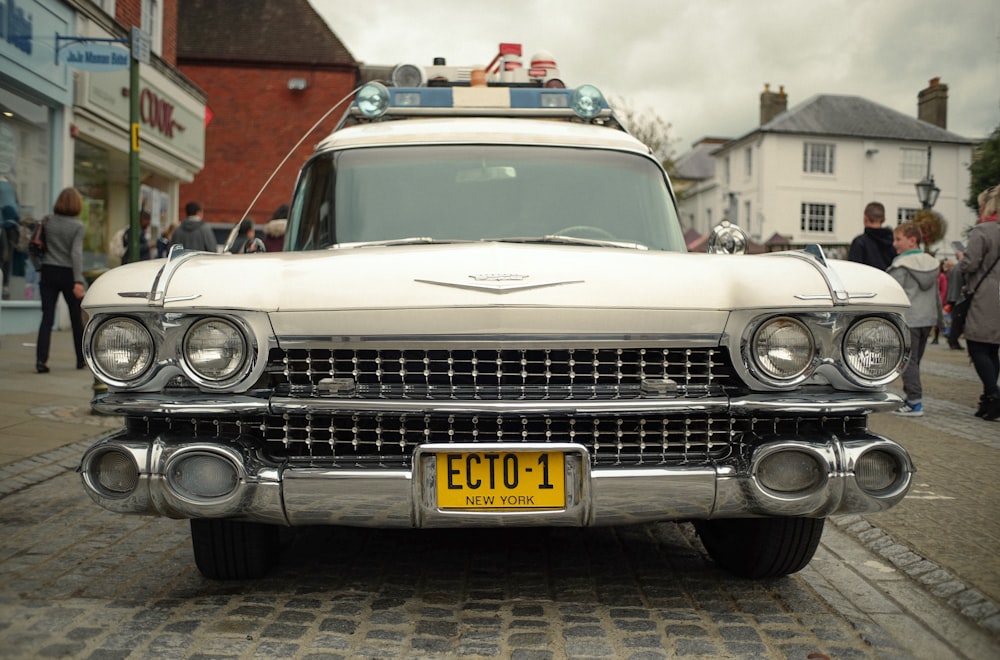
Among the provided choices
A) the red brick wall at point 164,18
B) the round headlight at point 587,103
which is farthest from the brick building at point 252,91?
the round headlight at point 587,103

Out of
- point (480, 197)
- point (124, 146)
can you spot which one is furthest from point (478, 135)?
point (124, 146)

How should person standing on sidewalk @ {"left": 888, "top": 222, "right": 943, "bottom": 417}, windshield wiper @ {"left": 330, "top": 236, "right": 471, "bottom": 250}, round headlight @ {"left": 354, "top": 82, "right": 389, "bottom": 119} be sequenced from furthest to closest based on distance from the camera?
person standing on sidewalk @ {"left": 888, "top": 222, "right": 943, "bottom": 417}
round headlight @ {"left": 354, "top": 82, "right": 389, "bottom": 119}
windshield wiper @ {"left": 330, "top": 236, "right": 471, "bottom": 250}

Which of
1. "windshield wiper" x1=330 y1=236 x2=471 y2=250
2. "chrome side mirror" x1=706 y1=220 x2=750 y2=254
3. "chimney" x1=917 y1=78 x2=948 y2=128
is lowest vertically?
"windshield wiper" x1=330 y1=236 x2=471 y2=250

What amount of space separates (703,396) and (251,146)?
35.9m

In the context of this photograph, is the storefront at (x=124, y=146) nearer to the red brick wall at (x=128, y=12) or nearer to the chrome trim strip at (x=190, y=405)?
the red brick wall at (x=128, y=12)

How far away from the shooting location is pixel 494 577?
421 centimetres

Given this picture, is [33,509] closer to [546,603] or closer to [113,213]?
[546,603]

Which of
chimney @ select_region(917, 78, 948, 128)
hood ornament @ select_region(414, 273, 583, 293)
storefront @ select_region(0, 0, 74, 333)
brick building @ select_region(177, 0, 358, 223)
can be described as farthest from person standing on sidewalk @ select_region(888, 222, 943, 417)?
chimney @ select_region(917, 78, 948, 128)

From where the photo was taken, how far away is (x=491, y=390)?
341cm

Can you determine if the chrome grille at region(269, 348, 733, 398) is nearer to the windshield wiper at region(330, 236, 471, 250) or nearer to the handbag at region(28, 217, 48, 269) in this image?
the windshield wiper at region(330, 236, 471, 250)

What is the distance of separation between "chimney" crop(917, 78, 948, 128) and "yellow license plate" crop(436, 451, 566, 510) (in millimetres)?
59328

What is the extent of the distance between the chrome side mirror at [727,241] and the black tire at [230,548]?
2.37 m

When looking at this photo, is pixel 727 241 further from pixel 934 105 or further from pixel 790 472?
pixel 934 105

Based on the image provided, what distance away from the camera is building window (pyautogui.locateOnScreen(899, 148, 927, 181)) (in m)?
56.7
